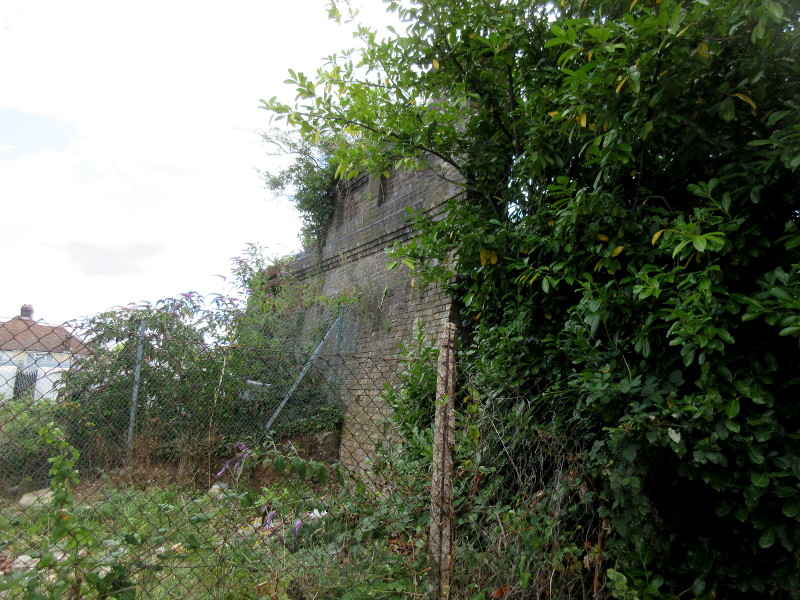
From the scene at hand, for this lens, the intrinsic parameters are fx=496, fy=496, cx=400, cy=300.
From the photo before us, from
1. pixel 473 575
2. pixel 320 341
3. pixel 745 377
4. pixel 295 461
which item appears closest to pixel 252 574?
pixel 295 461

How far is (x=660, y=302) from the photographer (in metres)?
2.78

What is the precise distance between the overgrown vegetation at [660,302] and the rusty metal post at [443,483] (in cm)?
40

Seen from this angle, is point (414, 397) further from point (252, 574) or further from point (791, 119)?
point (791, 119)

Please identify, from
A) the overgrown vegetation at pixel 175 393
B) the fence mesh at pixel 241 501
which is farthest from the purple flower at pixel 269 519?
the overgrown vegetation at pixel 175 393

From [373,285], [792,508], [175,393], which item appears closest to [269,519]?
[175,393]

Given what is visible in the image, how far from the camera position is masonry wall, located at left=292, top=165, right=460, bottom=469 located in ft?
18.8

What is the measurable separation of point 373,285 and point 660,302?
4.62m

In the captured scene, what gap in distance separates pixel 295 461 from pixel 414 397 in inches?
76.9

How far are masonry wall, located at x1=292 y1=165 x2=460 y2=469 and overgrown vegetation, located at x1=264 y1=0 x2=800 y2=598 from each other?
69.2 inches

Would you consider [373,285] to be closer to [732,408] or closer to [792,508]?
[732,408]

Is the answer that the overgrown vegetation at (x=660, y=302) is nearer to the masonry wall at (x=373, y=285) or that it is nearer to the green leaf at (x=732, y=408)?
the green leaf at (x=732, y=408)

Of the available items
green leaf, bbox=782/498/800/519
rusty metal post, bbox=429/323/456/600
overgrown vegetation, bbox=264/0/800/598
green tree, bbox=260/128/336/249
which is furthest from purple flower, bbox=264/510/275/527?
green tree, bbox=260/128/336/249

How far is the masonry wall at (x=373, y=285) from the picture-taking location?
5.72 m

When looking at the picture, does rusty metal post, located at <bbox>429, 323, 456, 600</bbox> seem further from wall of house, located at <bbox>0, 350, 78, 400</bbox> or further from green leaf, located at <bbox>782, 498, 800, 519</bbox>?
wall of house, located at <bbox>0, 350, 78, 400</bbox>
